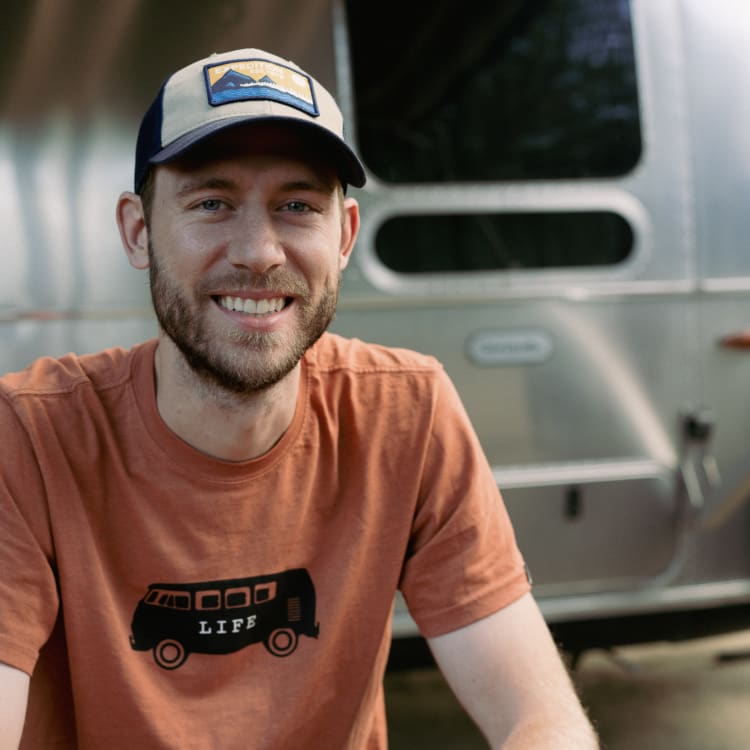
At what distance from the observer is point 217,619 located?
1452 mm

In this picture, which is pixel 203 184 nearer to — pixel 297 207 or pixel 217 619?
pixel 297 207

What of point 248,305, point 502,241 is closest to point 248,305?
point 248,305

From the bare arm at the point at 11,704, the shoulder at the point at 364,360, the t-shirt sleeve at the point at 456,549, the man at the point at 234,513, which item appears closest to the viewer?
the bare arm at the point at 11,704

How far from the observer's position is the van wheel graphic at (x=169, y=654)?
1438 millimetres

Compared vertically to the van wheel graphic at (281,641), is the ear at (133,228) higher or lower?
higher

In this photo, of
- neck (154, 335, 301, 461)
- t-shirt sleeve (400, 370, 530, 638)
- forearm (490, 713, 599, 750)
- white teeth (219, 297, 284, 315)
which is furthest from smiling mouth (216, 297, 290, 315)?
forearm (490, 713, 599, 750)

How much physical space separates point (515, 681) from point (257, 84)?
99 cm

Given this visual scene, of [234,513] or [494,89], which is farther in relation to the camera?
[494,89]

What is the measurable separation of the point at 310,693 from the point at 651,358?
5.33ft

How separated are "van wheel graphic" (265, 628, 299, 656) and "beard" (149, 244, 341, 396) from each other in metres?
0.37

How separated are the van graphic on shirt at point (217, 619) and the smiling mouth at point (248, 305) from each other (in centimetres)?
41

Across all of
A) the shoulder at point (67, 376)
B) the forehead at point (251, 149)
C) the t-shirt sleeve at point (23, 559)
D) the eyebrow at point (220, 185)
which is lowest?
the t-shirt sleeve at point (23, 559)

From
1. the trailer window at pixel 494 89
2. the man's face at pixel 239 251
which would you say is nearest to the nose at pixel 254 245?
the man's face at pixel 239 251

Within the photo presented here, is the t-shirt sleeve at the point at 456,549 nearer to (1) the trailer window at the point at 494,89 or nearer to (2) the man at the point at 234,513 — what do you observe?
(2) the man at the point at 234,513
